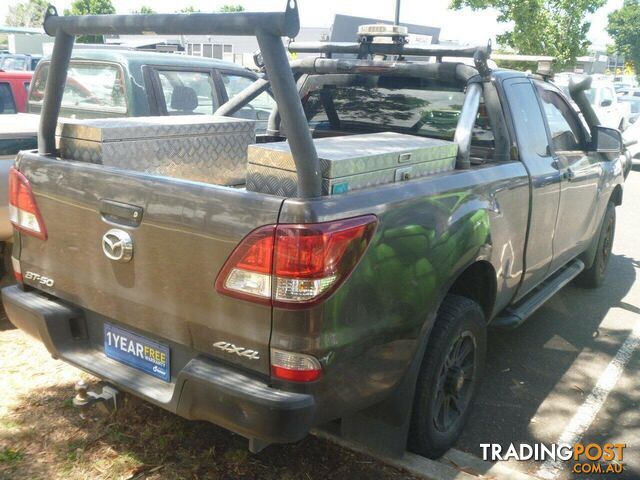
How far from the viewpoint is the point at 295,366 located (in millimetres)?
2277

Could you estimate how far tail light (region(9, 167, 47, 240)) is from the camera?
2975 millimetres

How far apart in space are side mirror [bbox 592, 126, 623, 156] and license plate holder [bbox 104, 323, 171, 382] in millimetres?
3617

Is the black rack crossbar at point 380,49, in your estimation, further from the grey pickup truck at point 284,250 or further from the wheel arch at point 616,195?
the wheel arch at point 616,195

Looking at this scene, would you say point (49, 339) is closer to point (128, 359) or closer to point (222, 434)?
point (128, 359)

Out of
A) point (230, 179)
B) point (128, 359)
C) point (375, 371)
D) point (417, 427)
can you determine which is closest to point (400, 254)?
point (375, 371)

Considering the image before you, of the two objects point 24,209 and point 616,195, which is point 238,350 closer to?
point 24,209

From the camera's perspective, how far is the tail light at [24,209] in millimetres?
2975

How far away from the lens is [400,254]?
2.54 metres

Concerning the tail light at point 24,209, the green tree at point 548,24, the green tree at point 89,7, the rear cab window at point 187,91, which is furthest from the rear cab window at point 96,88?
the green tree at point 89,7

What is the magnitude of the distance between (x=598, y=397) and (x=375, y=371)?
6.80 feet

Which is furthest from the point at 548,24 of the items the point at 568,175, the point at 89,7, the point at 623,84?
the point at 89,7

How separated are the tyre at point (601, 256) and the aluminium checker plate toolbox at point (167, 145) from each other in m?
3.50

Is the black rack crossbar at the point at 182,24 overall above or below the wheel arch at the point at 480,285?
above
